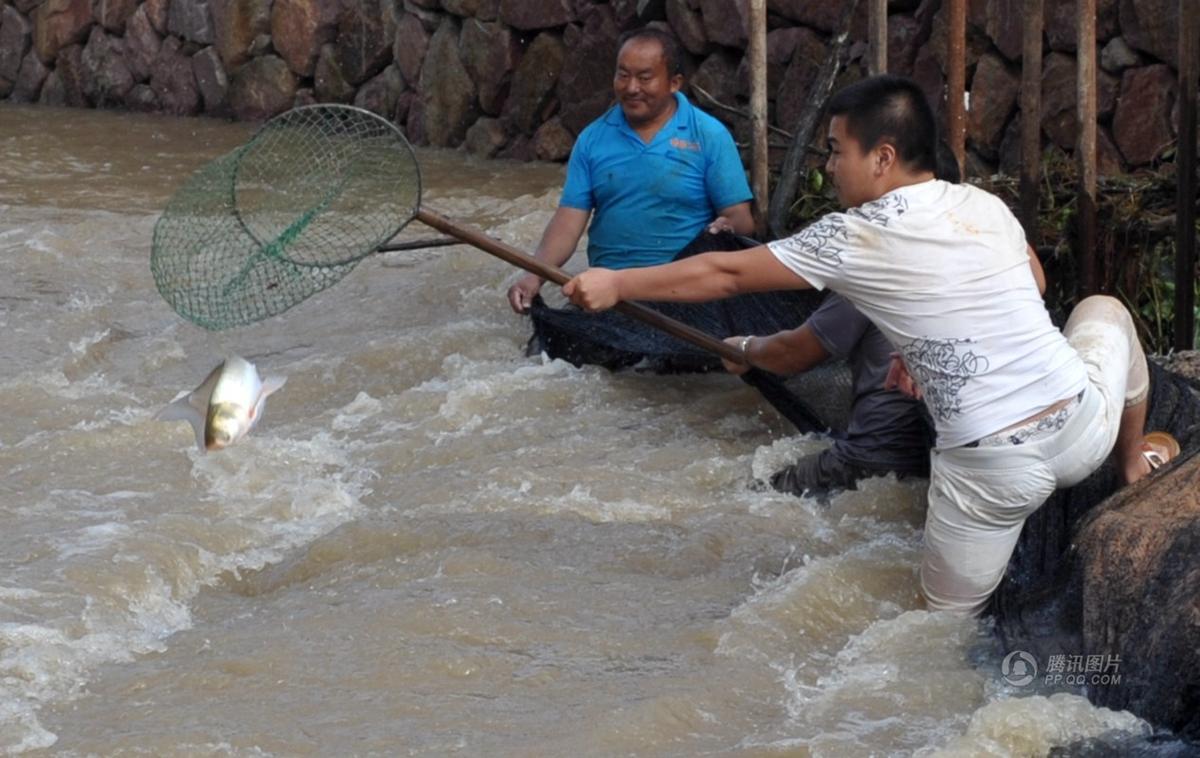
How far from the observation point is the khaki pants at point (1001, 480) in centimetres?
432

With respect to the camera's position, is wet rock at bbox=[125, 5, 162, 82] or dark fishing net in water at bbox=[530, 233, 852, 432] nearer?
dark fishing net in water at bbox=[530, 233, 852, 432]

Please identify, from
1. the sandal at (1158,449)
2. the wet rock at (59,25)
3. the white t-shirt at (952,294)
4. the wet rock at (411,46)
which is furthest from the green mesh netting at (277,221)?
the wet rock at (59,25)

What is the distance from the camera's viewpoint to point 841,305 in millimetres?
5242

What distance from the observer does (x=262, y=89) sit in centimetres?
1315

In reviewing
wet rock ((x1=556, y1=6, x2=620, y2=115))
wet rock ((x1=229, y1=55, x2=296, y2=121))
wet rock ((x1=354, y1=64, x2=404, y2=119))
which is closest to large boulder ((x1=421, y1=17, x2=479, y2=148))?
wet rock ((x1=354, y1=64, x2=404, y2=119))

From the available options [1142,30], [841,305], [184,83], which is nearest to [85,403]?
[841,305]

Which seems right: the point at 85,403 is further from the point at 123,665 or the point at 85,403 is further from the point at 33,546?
the point at 123,665

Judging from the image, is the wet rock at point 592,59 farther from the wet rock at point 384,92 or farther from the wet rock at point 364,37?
the wet rock at point 364,37

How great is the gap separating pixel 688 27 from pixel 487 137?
195 centimetres

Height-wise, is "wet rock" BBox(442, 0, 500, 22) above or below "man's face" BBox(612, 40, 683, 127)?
below

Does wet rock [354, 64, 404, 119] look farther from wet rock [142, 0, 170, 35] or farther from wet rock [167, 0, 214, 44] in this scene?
wet rock [142, 0, 170, 35]

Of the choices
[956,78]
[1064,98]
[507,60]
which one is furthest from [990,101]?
[507,60]

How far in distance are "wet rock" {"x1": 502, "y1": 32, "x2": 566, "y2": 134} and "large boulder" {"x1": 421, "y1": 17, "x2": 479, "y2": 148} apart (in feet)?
1.35

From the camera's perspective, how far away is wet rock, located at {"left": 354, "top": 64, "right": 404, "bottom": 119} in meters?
12.4
